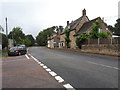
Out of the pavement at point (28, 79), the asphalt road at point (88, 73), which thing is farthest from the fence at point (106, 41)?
the pavement at point (28, 79)

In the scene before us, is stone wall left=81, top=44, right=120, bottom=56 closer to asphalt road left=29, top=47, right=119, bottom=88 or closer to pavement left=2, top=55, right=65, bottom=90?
asphalt road left=29, top=47, right=119, bottom=88

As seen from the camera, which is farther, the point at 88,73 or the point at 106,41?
the point at 106,41

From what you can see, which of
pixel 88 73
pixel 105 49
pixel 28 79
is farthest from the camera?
pixel 105 49

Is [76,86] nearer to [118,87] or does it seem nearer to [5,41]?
[118,87]

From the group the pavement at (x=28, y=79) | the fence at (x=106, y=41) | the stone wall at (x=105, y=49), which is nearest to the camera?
the pavement at (x=28, y=79)

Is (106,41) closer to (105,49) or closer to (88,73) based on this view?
(105,49)

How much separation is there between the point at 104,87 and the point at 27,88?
2.71 metres

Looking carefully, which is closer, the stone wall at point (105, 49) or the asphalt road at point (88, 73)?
the asphalt road at point (88, 73)

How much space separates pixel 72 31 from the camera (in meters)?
44.1

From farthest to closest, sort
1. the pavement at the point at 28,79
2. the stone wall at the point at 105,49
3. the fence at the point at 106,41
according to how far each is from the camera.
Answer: the fence at the point at 106,41 → the stone wall at the point at 105,49 → the pavement at the point at 28,79

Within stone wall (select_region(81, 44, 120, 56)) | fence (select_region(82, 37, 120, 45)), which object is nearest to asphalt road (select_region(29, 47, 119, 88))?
stone wall (select_region(81, 44, 120, 56))

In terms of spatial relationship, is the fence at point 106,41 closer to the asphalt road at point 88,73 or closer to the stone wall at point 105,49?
the stone wall at point 105,49

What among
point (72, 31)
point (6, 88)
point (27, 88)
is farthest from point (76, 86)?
point (72, 31)

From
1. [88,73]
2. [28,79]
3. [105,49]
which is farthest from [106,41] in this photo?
[28,79]
